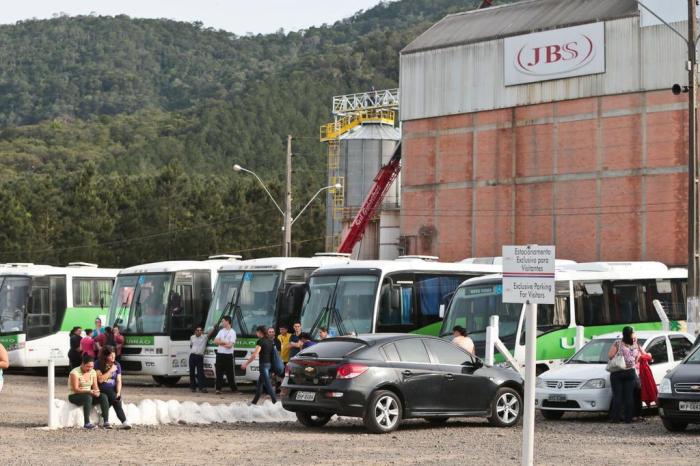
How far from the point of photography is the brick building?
53.9 metres

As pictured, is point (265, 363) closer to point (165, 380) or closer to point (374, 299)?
point (374, 299)

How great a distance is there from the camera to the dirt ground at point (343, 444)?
1602cm

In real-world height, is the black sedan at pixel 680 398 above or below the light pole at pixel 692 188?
below

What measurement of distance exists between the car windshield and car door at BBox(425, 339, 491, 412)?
12.0 ft

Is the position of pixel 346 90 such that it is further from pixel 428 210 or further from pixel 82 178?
pixel 428 210

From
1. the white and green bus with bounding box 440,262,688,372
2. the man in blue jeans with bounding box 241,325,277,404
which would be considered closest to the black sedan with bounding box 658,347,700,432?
the white and green bus with bounding box 440,262,688,372

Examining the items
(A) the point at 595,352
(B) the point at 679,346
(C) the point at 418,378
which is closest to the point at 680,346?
(B) the point at 679,346

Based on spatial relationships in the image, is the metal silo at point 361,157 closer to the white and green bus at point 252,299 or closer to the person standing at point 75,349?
the white and green bus at point 252,299

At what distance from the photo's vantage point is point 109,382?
19.6 meters

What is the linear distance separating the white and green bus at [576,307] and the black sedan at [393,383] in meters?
5.70

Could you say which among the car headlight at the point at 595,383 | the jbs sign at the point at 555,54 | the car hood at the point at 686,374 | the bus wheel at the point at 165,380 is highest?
the jbs sign at the point at 555,54

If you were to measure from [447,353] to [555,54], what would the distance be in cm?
3801

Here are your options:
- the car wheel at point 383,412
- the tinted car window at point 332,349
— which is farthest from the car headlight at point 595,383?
the tinted car window at point 332,349

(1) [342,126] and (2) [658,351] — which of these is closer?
(2) [658,351]
